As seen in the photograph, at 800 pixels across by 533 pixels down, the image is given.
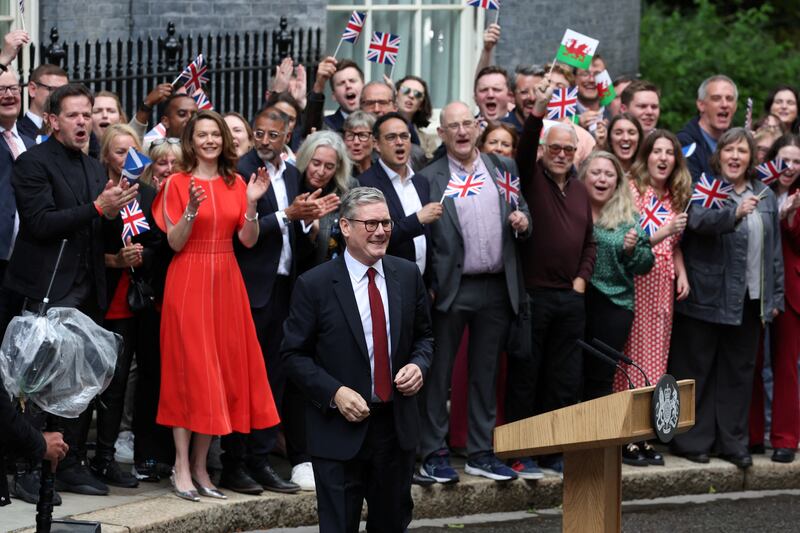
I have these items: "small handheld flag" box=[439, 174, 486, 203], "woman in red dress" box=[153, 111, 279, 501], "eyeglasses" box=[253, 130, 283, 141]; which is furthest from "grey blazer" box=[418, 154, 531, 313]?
"woman in red dress" box=[153, 111, 279, 501]

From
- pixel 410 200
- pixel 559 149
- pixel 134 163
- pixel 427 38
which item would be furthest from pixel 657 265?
pixel 427 38

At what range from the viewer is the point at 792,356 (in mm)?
11320

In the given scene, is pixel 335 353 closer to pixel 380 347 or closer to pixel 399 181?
pixel 380 347

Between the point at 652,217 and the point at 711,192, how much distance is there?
0.44 meters

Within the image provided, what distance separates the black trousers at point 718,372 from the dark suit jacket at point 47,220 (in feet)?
14.3

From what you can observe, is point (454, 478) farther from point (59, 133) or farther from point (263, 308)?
point (59, 133)

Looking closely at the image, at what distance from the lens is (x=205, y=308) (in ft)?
29.2

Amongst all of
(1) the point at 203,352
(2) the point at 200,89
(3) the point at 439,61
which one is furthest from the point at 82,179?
(3) the point at 439,61

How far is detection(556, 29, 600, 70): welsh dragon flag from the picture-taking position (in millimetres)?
11383

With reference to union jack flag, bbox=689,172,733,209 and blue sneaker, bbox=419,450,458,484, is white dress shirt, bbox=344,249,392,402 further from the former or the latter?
union jack flag, bbox=689,172,733,209

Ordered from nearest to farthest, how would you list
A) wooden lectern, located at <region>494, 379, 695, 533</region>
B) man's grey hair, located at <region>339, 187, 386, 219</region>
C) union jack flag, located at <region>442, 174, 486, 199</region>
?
wooden lectern, located at <region>494, 379, 695, 533</region>
man's grey hair, located at <region>339, 187, 386, 219</region>
union jack flag, located at <region>442, 174, 486, 199</region>

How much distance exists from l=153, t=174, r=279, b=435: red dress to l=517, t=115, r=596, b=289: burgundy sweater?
203cm

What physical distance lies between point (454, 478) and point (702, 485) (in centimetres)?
208

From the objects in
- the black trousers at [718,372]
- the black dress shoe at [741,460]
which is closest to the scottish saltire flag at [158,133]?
the black trousers at [718,372]
